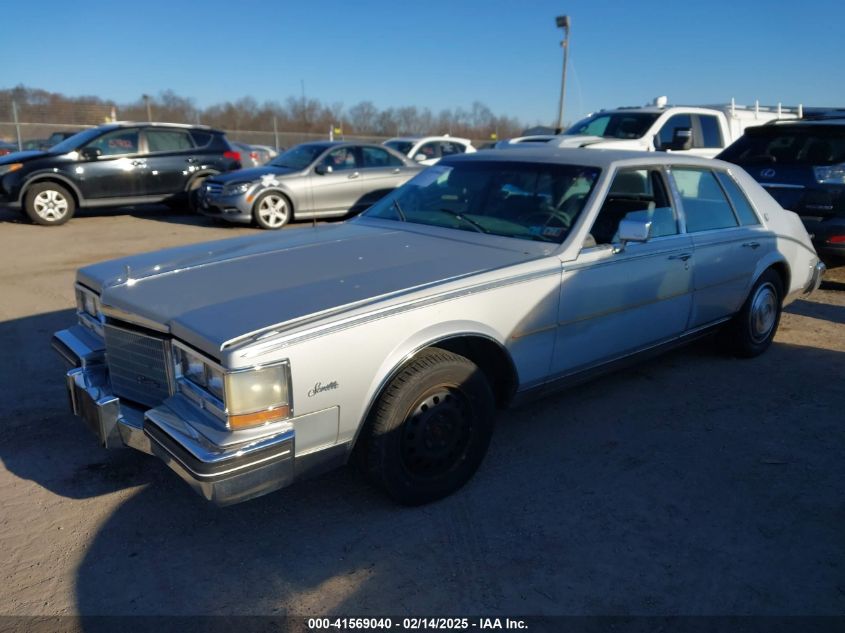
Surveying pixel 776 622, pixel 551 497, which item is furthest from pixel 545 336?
pixel 776 622

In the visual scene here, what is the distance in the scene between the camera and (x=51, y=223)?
1135 centimetres

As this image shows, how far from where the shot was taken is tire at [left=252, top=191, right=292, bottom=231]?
36.1ft

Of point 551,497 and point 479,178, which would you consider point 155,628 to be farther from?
point 479,178

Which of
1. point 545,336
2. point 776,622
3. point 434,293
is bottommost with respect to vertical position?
point 776,622

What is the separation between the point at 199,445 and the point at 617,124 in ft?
34.9

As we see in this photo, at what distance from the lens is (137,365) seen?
2996 mm

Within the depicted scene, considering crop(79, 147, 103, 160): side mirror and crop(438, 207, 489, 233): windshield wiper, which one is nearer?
crop(438, 207, 489, 233): windshield wiper

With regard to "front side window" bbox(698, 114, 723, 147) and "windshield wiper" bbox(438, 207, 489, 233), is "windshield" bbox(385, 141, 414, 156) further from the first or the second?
"windshield wiper" bbox(438, 207, 489, 233)

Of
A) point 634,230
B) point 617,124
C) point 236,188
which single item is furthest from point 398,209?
point 617,124

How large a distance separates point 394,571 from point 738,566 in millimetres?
1414

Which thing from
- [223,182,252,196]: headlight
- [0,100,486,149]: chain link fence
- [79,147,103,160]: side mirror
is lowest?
[223,182,252,196]: headlight

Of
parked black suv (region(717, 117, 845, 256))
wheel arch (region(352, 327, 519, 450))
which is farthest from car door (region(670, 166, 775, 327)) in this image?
parked black suv (region(717, 117, 845, 256))

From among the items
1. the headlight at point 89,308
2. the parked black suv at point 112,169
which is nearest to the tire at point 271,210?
the parked black suv at point 112,169

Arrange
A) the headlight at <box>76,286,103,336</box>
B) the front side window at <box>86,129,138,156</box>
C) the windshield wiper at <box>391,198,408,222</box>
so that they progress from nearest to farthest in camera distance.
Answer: the headlight at <box>76,286,103,336</box>, the windshield wiper at <box>391,198,408,222</box>, the front side window at <box>86,129,138,156</box>
